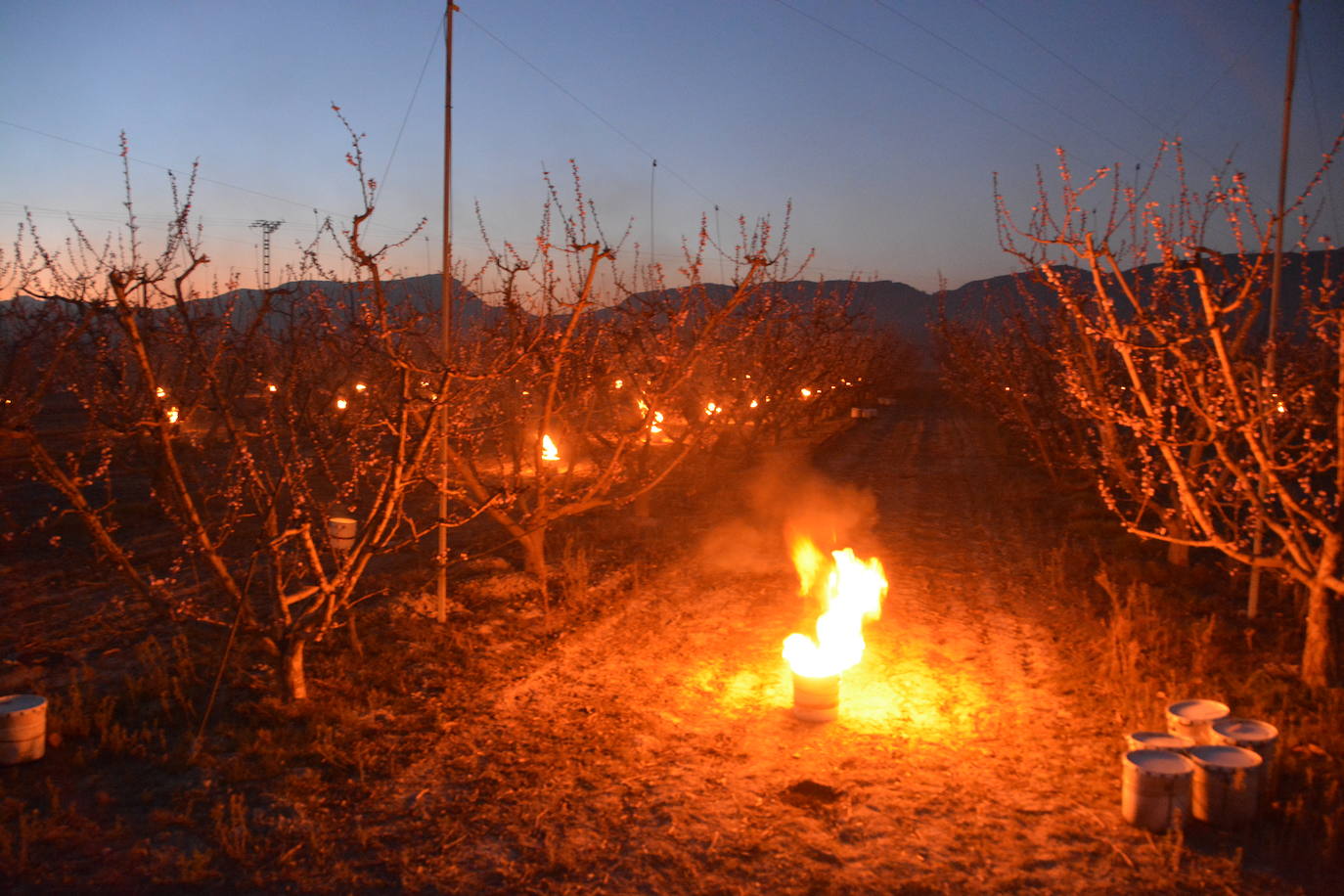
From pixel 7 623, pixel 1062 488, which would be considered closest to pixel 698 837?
pixel 7 623

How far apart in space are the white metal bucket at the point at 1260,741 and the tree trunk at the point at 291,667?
20.2 feet

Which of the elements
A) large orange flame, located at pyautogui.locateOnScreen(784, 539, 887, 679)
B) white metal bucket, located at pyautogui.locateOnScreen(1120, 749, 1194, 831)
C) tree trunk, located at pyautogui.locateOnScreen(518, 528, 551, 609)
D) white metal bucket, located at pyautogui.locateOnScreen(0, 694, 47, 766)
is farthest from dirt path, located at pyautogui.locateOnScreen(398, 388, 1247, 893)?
white metal bucket, located at pyautogui.locateOnScreen(0, 694, 47, 766)

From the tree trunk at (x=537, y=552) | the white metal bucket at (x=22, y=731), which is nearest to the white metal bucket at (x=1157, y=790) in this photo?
the tree trunk at (x=537, y=552)

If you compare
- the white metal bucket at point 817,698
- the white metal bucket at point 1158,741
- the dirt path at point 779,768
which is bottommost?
the dirt path at point 779,768

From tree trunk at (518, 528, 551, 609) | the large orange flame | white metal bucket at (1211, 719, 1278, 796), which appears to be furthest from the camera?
tree trunk at (518, 528, 551, 609)

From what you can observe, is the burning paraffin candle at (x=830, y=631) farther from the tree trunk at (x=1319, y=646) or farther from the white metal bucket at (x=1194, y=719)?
the tree trunk at (x=1319, y=646)

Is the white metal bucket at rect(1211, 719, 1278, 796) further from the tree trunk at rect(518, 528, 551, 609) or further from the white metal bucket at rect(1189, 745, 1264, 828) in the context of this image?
the tree trunk at rect(518, 528, 551, 609)

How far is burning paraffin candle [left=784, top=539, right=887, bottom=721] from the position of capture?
6.50m

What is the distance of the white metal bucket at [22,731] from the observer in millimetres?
5363

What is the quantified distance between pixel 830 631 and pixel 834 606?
142 centimetres

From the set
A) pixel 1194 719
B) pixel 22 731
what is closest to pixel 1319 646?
pixel 1194 719

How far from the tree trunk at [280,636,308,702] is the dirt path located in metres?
1.30

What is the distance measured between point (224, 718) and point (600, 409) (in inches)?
269

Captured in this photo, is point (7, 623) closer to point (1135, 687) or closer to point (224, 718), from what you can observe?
point (224, 718)
